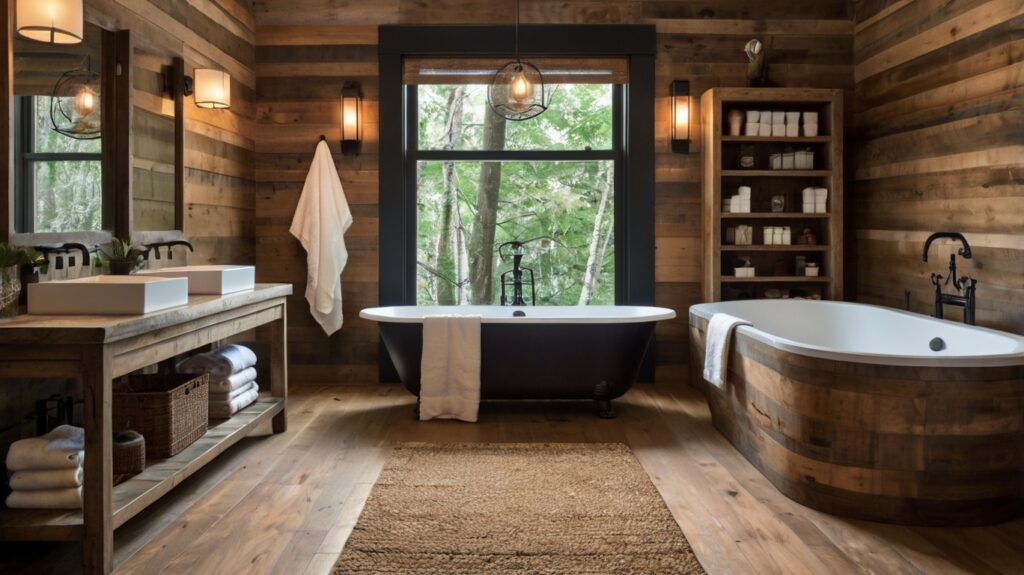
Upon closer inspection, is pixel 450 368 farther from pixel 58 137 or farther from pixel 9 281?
pixel 9 281

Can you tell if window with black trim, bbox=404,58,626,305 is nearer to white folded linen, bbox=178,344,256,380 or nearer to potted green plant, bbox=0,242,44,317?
white folded linen, bbox=178,344,256,380

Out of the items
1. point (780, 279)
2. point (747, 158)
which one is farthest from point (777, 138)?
point (780, 279)

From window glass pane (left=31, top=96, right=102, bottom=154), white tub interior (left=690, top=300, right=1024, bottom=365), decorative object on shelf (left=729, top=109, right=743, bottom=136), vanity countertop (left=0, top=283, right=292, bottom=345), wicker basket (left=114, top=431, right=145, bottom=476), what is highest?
decorative object on shelf (left=729, top=109, right=743, bottom=136)

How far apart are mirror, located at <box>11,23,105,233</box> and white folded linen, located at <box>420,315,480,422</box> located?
1.62 metres

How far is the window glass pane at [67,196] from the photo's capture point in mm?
2727

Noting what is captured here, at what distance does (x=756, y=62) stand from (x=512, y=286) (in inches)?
84.0

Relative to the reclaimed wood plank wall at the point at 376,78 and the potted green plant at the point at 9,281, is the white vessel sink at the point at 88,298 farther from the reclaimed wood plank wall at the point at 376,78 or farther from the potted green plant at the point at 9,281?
the reclaimed wood plank wall at the point at 376,78

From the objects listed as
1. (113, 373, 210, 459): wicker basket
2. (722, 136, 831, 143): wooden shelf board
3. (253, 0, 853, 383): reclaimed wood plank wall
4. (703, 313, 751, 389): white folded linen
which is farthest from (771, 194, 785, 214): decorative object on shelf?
(113, 373, 210, 459): wicker basket

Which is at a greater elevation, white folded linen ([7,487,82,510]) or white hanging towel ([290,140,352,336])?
white hanging towel ([290,140,352,336])

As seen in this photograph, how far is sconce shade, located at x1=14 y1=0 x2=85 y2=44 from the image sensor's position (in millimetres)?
2570


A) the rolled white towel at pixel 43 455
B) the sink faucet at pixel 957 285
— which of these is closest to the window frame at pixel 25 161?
the rolled white towel at pixel 43 455

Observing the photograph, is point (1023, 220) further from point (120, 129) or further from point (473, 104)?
point (120, 129)

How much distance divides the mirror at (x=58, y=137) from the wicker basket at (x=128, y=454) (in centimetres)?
81

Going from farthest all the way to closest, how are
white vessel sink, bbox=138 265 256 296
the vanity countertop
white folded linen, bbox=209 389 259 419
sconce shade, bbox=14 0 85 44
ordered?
1. white folded linen, bbox=209 389 259 419
2. white vessel sink, bbox=138 265 256 296
3. sconce shade, bbox=14 0 85 44
4. the vanity countertop
